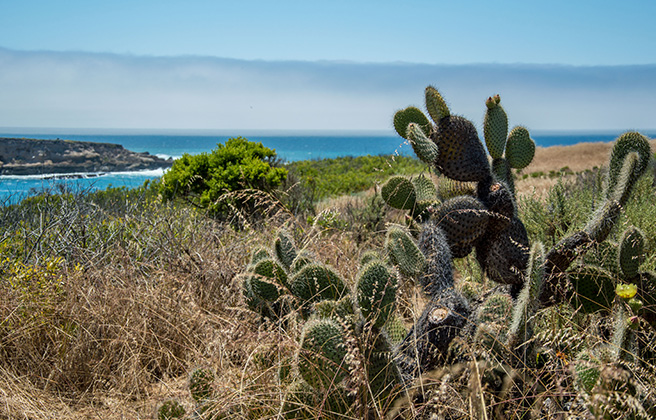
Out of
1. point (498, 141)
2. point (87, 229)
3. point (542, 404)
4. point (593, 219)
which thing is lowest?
point (542, 404)

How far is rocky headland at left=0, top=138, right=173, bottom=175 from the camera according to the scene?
39.3 feet

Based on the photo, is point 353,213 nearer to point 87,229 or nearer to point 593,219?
point 87,229

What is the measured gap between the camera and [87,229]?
5.00 meters

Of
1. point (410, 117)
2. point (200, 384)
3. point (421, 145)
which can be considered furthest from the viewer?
point (410, 117)

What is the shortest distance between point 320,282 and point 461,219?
952 mm

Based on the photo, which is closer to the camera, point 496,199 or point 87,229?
point 496,199

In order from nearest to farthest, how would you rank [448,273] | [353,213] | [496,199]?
1. [448,273]
2. [496,199]
3. [353,213]

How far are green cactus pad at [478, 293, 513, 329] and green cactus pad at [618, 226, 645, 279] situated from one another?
2.04 ft

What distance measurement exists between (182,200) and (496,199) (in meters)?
6.09

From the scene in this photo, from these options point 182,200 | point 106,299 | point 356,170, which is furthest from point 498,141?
point 356,170

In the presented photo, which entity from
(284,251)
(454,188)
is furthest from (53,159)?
(454,188)

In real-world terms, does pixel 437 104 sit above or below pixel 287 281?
above

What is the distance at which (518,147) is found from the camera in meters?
3.42

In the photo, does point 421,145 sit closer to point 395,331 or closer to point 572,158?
point 395,331
